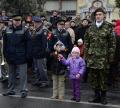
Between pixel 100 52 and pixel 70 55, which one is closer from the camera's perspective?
pixel 100 52

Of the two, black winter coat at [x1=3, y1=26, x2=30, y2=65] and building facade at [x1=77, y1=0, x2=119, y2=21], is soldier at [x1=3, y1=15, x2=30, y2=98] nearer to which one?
black winter coat at [x1=3, y1=26, x2=30, y2=65]

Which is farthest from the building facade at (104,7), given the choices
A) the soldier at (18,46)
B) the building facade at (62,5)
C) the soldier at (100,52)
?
the soldier at (100,52)

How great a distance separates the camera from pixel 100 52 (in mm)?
10695

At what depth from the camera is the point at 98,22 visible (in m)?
10.7

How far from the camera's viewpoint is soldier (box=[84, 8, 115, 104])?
10656mm

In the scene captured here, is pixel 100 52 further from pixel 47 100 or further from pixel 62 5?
pixel 62 5

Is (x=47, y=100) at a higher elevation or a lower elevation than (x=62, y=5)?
lower

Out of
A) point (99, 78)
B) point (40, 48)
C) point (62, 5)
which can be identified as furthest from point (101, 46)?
point (62, 5)

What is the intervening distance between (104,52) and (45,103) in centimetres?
169

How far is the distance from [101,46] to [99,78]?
0.72 metres

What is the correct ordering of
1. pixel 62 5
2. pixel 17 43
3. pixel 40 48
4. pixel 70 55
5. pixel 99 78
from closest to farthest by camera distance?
pixel 99 78 < pixel 17 43 < pixel 70 55 < pixel 40 48 < pixel 62 5

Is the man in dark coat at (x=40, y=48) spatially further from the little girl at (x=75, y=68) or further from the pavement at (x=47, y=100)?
the little girl at (x=75, y=68)

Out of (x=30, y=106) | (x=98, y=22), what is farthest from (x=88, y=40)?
(x=30, y=106)

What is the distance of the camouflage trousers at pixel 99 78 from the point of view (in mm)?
10750
